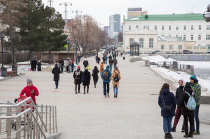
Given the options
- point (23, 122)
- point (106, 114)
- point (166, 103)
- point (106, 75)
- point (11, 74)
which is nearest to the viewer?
point (23, 122)

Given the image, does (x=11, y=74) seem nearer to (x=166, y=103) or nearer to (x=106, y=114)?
(x=106, y=114)

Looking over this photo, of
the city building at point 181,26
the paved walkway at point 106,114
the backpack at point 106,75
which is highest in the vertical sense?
the city building at point 181,26

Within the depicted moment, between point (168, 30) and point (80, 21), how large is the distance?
56.9 meters

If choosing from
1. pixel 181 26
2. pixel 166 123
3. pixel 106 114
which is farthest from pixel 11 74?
pixel 181 26

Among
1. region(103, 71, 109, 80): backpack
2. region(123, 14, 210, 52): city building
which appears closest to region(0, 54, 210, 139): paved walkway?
region(103, 71, 109, 80): backpack

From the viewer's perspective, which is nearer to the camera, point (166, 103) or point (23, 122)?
point (23, 122)

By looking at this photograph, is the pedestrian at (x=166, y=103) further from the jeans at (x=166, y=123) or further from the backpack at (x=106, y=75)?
the backpack at (x=106, y=75)

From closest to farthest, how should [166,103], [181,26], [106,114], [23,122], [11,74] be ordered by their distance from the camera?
[23,122] → [166,103] → [106,114] → [11,74] → [181,26]

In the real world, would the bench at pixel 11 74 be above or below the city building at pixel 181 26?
below

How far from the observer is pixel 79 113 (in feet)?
44.5

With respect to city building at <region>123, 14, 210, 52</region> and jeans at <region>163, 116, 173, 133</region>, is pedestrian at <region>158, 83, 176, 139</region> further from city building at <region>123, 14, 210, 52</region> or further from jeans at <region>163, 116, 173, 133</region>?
city building at <region>123, 14, 210, 52</region>

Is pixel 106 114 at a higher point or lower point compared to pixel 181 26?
lower

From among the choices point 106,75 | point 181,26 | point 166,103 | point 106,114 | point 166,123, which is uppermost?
point 181,26

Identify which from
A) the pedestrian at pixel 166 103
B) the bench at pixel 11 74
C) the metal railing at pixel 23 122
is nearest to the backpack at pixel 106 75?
the metal railing at pixel 23 122
